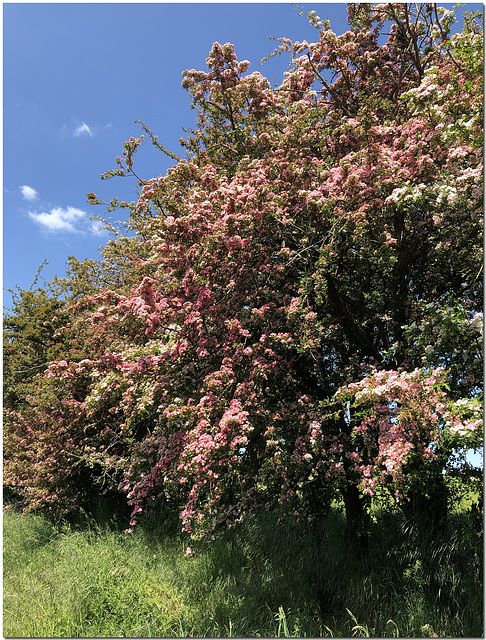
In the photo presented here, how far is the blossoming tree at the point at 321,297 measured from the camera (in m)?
4.29

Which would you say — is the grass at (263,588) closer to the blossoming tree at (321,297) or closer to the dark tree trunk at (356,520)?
the dark tree trunk at (356,520)

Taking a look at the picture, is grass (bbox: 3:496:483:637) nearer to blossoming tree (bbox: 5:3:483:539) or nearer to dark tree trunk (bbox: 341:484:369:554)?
dark tree trunk (bbox: 341:484:369:554)

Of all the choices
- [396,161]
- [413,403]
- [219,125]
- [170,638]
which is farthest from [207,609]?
[219,125]

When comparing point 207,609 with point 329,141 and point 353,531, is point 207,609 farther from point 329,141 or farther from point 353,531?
point 329,141

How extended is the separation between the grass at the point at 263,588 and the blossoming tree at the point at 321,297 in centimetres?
74

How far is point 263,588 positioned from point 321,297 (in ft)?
13.3

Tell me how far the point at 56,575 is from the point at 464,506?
650 centimetres

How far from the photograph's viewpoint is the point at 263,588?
17.5 feet

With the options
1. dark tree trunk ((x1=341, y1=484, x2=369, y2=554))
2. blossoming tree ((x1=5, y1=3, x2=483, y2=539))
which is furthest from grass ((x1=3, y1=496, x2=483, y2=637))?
blossoming tree ((x1=5, y1=3, x2=483, y2=539))

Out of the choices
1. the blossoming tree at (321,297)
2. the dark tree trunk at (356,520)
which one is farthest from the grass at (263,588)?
the blossoming tree at (321,297)

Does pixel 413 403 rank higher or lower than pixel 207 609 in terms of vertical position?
higher

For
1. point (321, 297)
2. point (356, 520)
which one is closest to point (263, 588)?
point (356, 520)

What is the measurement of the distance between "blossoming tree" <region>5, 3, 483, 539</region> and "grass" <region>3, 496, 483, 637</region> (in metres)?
0.74

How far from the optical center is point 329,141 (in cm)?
644
